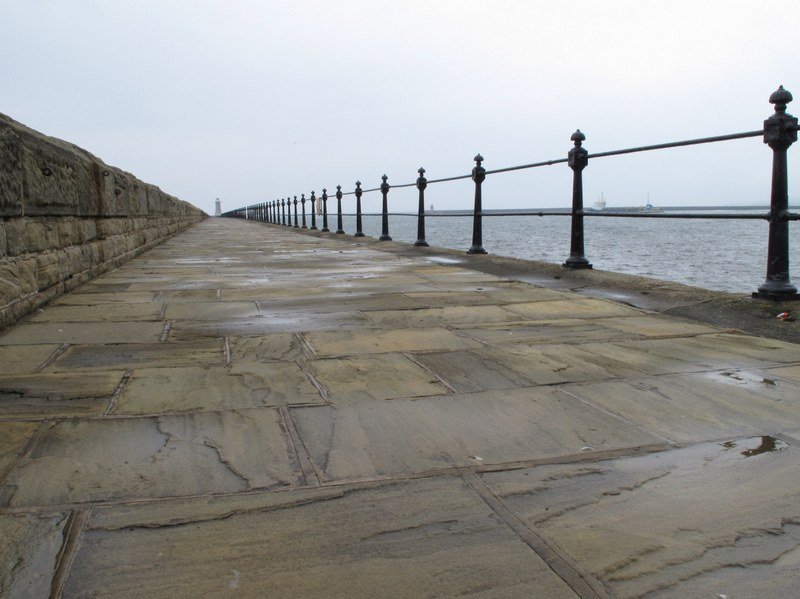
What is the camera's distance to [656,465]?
1535 millimetres

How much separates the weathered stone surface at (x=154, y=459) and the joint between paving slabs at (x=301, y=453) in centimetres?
2

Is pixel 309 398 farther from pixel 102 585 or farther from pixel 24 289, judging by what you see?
pixel 24 289

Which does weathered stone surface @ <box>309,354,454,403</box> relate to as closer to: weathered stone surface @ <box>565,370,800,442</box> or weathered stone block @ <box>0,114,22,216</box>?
weathered stone surface @ <box>565,370,800,442</box>

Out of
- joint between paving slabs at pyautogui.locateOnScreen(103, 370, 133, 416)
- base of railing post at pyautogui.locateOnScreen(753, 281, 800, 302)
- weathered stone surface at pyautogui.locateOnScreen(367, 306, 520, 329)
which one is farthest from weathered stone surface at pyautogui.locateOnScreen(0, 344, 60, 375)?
base of railing post at pyautogui.locateOnScreen(753, 281, 800, 302)

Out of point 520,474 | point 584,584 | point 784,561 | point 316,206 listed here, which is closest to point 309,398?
point 520,474

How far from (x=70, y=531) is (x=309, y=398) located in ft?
2.95

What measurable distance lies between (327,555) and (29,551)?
541 mm

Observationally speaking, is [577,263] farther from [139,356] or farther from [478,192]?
[139,356]

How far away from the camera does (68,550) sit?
1154mm

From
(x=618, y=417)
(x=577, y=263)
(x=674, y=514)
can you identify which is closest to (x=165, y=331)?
(x=618, y=417)

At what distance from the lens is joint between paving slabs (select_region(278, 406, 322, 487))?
1462 millimetres

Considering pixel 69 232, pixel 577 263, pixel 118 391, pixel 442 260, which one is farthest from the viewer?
pixel 442 260

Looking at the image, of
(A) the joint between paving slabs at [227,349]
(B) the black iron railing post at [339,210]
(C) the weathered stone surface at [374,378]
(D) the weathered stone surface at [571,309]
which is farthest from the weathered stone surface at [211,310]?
(B) the black iron railing post at [339,210]

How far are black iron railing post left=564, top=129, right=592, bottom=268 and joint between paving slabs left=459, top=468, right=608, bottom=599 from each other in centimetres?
436
